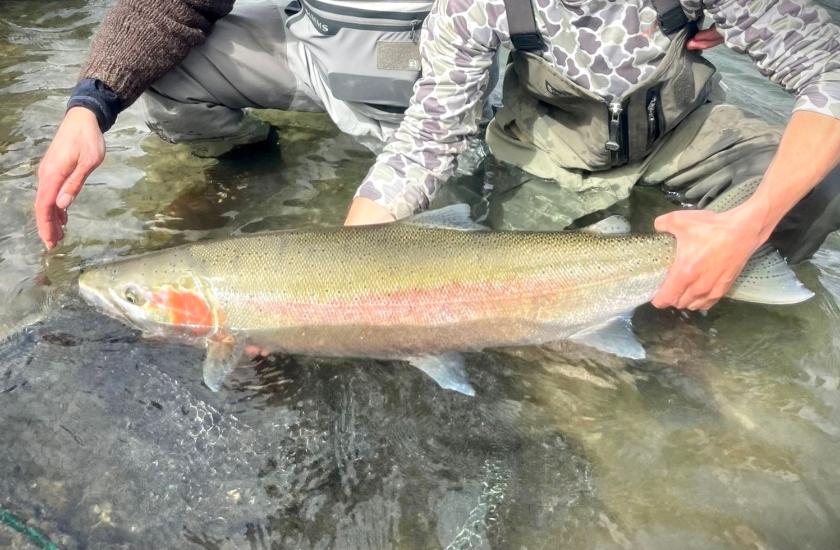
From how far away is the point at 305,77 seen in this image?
383 centimetres

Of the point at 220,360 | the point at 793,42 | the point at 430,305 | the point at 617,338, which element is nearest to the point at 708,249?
the point at 617,338

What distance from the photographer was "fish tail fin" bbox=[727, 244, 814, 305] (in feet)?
8.43

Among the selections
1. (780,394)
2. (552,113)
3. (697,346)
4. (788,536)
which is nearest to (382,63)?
(552,113)

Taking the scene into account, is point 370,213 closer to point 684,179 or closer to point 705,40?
point 705,40

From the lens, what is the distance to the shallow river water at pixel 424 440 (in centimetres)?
213

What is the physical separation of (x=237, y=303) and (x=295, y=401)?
0.43m

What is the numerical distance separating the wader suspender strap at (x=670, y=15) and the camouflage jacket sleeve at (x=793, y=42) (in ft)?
0.34

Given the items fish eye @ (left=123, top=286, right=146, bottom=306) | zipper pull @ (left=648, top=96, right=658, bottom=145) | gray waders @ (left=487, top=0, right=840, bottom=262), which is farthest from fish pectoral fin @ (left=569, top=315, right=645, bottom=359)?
fish eye @ (left=123, top=286, right=146, bottom=306)

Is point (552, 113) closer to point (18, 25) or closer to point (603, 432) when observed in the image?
point (603, 432)

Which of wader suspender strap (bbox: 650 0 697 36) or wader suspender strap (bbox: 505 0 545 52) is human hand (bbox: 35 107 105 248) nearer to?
wader suspender strap (bbox: 505 0 545 52)

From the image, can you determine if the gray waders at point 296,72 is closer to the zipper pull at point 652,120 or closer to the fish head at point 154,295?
the zipper pull at point 652,120

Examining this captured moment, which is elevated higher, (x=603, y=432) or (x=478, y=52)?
(x=478, y=52)

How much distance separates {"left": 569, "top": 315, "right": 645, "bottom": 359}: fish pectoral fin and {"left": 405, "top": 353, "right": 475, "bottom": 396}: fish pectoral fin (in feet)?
1.67

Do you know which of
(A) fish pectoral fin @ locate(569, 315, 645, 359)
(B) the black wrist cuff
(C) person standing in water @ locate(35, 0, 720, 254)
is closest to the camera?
(A) fish pectoral fin @ locate(569, 315, 645, 359)
